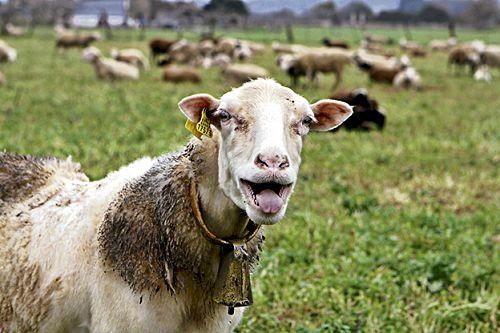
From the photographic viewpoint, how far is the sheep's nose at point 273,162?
2559 millimetres

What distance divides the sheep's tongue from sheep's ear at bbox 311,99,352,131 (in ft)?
2.39

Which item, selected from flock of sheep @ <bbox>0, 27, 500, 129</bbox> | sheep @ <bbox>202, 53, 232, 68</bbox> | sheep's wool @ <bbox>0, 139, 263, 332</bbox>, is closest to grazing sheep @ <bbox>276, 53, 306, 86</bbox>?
flock of sheep @ <bbox>0, 27, 500, 129</bbox>

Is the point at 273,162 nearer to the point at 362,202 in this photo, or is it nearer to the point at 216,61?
the point at 362,202

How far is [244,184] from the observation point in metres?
2.68

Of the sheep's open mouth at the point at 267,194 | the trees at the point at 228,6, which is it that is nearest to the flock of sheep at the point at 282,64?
the trees at the point at 228,6

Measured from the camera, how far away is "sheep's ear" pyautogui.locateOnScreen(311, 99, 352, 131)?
10.6 feet

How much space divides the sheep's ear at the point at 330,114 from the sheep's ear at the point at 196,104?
0.55 m

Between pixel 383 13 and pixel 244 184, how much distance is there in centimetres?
8546

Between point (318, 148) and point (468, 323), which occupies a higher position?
point (318, 148)

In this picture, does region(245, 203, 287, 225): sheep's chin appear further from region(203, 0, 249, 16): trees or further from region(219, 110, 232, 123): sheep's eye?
region(203, 0, 249, 16): trees

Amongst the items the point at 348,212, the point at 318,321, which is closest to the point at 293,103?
the point at 318,321

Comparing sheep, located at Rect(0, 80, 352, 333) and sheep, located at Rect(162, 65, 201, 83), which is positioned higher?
sheep, located at Rect(162, 65, 201, 83)

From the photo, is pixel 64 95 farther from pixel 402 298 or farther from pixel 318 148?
pixel 402 298

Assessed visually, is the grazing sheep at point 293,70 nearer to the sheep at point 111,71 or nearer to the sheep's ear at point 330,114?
the sheep at point 111,71
